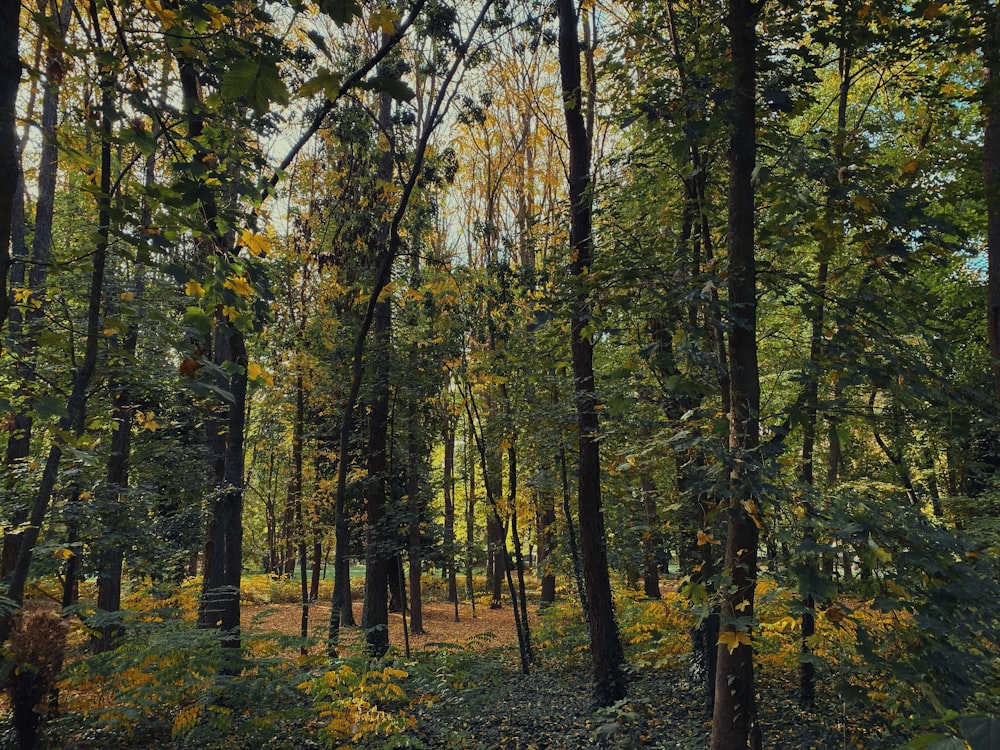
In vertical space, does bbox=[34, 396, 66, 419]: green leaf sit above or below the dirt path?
above

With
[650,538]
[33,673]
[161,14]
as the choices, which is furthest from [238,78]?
[650,538]

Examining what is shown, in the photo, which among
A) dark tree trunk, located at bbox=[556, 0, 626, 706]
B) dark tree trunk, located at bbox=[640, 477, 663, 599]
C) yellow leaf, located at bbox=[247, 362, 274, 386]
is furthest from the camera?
dark tree trunk, located at bbox=[640, 477, 663, 599]

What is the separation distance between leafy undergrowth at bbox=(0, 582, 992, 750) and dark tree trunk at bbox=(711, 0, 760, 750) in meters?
1.12

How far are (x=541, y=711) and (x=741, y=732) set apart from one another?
4722 mm

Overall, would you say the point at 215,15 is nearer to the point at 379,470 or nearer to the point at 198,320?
the point at 198,320

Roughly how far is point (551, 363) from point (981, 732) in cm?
252

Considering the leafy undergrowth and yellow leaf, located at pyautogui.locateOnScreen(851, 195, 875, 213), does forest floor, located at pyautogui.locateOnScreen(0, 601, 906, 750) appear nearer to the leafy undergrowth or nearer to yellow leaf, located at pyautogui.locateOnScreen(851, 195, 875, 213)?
the leafy undergrowth

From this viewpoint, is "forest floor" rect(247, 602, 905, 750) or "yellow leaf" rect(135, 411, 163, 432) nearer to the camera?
"yellow leaf" rect(135, 411, 163, 432)

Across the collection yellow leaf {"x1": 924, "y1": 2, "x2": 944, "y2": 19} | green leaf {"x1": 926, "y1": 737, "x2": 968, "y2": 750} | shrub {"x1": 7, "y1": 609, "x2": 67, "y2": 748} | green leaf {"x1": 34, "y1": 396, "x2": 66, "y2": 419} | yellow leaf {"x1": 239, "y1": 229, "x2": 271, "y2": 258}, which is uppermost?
yellow leaf {"x1": 924, "y1": 2, "x2": 944, "y2": 19}

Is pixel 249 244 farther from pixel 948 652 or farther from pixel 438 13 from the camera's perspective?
pixel 438 13

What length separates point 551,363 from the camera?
11.5 feet

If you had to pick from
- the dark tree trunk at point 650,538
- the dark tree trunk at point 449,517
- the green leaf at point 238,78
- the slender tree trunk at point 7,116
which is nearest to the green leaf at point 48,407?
the slender tree trunk at point 7,116

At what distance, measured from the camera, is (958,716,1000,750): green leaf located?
125cm

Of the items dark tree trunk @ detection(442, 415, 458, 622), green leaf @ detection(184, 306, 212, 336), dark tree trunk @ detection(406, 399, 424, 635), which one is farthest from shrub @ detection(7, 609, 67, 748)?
dark tree trunk @ detection(442, 415, 458, 622)
